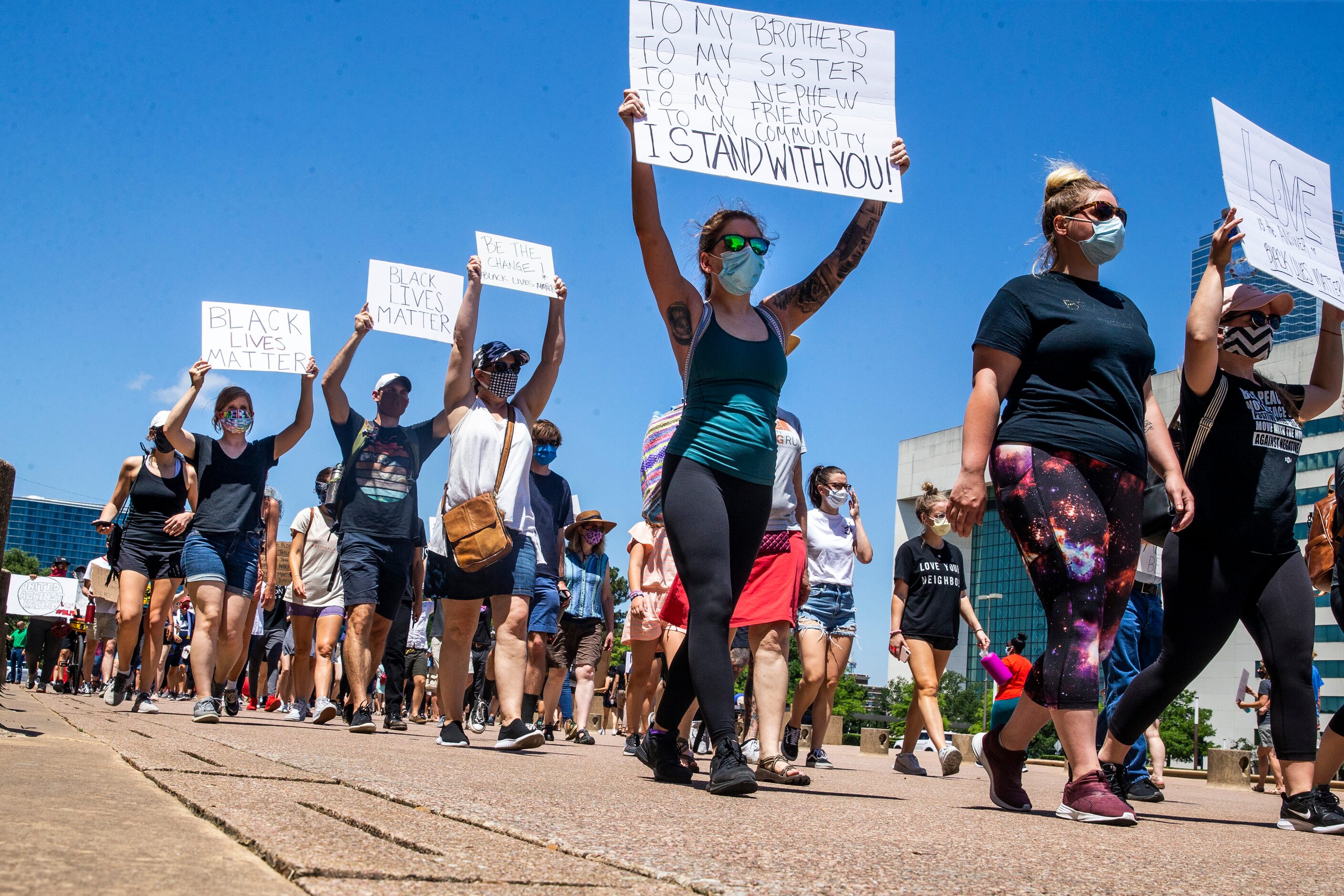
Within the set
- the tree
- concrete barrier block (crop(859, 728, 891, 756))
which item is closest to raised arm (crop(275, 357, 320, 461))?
concrete barrier block (crop(859, 728, 891, 756))

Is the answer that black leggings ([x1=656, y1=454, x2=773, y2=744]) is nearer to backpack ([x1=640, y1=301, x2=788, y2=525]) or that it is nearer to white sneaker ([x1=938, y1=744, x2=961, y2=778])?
backpack ([x1=640, y1=301, x2=788, y2=525])

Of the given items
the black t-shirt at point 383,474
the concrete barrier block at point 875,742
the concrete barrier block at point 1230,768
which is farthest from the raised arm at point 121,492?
the concrete barrier block at point 1230,768

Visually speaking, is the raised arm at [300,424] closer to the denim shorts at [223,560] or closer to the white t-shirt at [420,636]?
the denim shorts at [223,560]

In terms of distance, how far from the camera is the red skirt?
232 inches

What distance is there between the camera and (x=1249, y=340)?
522cm

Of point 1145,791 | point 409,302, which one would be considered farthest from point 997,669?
point 409,302

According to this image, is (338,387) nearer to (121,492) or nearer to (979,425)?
(121,492)

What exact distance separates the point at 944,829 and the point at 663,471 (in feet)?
6.08

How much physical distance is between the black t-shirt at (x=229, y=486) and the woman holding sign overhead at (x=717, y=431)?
4.77m

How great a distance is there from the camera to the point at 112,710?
30.8 ft

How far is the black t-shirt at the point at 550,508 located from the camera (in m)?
9.66

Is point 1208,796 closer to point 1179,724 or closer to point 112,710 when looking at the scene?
point 112,710

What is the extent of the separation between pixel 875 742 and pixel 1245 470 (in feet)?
43.2

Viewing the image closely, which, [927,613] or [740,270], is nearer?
[740,270]
